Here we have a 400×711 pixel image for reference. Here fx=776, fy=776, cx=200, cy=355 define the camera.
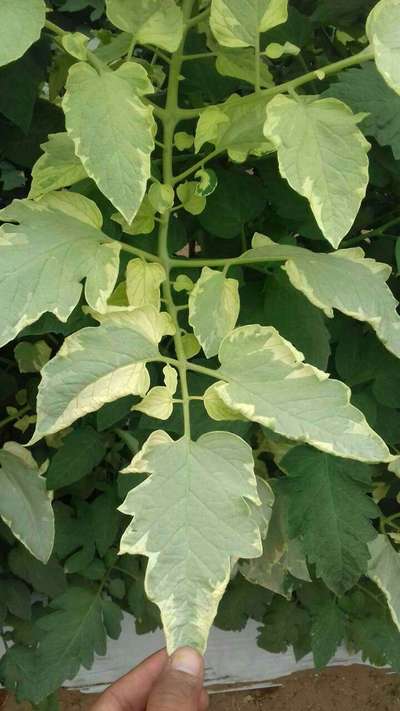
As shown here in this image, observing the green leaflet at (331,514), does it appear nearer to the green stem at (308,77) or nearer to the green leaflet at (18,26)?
the green stem at (308,77)

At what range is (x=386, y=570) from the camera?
0.86 m

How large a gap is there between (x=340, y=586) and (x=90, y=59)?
52 cm

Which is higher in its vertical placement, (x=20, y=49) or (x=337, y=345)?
(x=20, y=49)

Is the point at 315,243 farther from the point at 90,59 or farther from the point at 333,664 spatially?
the point at 333,664

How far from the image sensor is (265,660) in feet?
4.57

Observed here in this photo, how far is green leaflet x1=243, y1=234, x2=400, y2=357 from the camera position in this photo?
1.81ft

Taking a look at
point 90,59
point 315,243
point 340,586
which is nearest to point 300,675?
point 340,586

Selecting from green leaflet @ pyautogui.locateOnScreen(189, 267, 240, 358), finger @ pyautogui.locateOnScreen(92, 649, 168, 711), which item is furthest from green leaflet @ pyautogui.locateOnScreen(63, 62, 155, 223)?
finger @ pyautogui.locateOnScreen(92, 649, 168, 711)

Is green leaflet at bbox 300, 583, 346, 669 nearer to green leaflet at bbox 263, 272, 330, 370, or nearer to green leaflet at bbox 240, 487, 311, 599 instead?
green leaflet at bbox 240, 487, 311, 599

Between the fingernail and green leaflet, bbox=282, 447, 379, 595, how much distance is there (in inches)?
8.2

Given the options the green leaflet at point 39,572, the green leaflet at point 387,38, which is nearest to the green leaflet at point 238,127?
the green leaflet at point 387,38

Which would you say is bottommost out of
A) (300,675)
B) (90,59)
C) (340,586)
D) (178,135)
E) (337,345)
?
(300,675)

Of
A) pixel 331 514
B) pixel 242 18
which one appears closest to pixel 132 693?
pixel 331 514

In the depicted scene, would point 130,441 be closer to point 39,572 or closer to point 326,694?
point 39,572
